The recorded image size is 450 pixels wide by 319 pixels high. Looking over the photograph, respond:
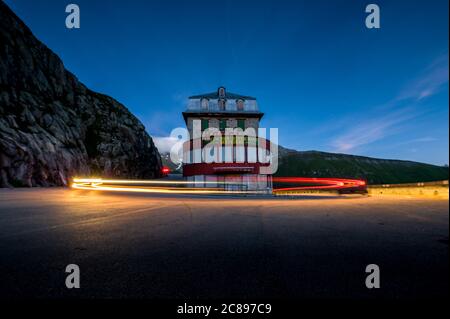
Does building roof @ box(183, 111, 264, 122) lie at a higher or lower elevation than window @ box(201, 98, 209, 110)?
lower

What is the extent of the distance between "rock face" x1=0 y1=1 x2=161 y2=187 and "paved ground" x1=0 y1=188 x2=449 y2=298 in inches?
794

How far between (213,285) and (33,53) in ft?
142

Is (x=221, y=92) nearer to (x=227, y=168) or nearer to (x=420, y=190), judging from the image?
(x=227, y=168)

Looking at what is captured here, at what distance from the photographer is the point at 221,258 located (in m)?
3.57

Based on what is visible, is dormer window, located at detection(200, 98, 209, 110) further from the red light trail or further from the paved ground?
the paved ground

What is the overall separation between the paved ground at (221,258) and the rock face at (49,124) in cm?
2017

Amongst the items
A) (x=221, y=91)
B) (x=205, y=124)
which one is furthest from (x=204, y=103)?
(x=221, y=91)

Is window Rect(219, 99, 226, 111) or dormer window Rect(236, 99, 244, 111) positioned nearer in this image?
window Rect(219, 99, 226, 111)

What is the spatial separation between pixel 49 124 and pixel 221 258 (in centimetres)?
3366

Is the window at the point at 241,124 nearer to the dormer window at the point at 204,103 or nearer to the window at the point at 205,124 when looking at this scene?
the window at the point at 205,124

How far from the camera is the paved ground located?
2.60m

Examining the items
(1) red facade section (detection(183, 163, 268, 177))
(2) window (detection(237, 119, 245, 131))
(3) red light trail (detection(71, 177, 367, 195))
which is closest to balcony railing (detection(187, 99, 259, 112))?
(2) window (detection(237, 119, 245, 131))

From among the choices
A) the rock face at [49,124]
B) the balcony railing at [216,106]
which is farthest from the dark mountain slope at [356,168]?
the rock face at [49,124]

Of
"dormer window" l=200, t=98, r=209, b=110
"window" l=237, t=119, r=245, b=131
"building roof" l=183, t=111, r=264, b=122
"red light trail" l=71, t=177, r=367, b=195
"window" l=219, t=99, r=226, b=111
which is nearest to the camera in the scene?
"red light trail" l=71, t=177, r=367, b=195
